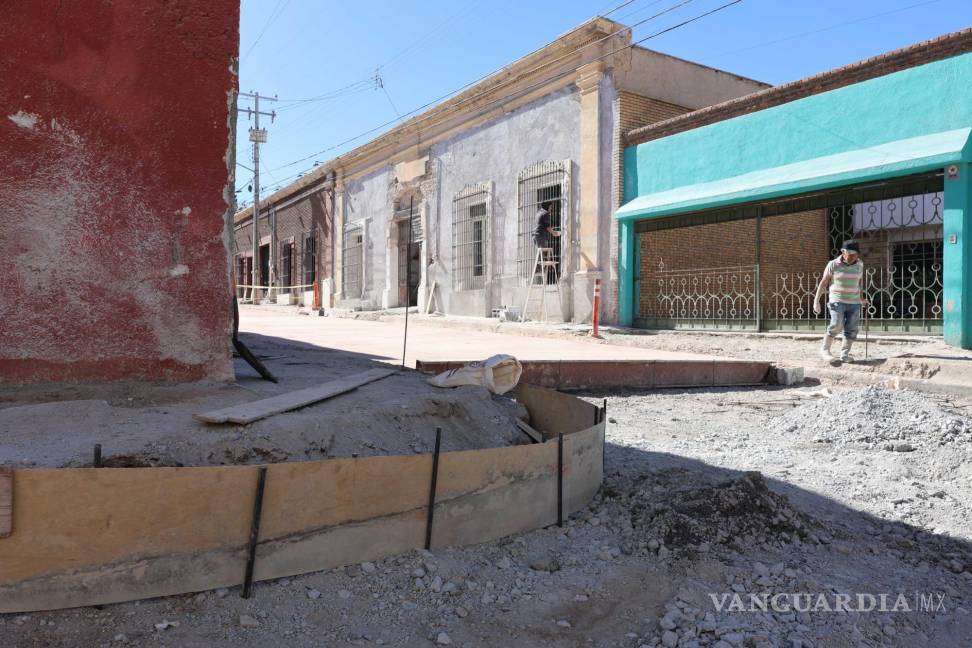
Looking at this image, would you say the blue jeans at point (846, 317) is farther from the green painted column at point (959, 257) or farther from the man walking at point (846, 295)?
the green painted column at point (959, 257)

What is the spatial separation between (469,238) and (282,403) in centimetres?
1289

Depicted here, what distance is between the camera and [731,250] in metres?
12.7

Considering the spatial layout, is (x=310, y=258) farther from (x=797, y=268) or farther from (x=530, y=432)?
(x=530, y=432)

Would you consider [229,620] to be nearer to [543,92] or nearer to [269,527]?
[269,527]

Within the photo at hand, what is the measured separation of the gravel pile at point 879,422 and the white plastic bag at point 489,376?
85.6 inches

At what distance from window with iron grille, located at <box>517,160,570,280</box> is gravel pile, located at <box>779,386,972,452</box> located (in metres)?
8.20

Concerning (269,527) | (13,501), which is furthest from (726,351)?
(13,501)

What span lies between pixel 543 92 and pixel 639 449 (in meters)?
10.4

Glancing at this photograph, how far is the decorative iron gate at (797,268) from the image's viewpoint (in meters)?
8.78

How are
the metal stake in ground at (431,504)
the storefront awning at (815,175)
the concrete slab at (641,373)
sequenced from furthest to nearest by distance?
1. the storefront awning at (815,175)
2. the concrete slab at (641,373)
3. the metal stake in ground at (431,504)

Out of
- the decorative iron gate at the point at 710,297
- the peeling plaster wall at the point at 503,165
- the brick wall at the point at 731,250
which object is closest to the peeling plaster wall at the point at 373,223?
the peeling plaster wall at the point at 503,165

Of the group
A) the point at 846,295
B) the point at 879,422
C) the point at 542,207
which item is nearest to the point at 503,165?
the point at 542,207

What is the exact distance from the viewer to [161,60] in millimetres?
3893

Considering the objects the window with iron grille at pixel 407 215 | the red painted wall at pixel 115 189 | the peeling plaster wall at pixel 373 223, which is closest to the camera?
the red painted wall at pixel 115 189
